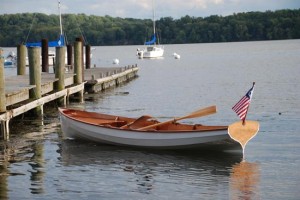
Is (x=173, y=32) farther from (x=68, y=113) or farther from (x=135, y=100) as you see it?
(x=68, y=113)

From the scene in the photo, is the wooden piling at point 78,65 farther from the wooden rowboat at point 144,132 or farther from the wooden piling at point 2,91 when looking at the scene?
the wooden piling at point 2,91

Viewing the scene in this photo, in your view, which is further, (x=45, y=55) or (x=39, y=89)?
(x=45, y=55)

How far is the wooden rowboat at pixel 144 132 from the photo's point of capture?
19391 millimetres

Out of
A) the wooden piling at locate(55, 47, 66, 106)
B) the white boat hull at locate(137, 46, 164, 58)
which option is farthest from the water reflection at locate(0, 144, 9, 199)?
the white boat hull at locate(137, 46, 164, 58)

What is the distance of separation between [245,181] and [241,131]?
6.71 ft

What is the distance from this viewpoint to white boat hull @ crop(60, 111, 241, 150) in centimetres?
1936

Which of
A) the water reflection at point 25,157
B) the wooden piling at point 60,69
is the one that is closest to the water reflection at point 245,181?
the water reflection at point 25,157

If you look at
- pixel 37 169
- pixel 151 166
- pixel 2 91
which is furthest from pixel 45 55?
pixel 151 166

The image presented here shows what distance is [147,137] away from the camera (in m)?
20.2

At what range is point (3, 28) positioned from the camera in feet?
522

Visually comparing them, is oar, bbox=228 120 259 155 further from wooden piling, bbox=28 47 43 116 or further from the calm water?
wooden piling, bbox=28 47 43 116

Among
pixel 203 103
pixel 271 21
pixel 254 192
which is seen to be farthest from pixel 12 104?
pixel 271 21

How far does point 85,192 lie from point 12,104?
797cm

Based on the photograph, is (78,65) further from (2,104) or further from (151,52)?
(151,52)
